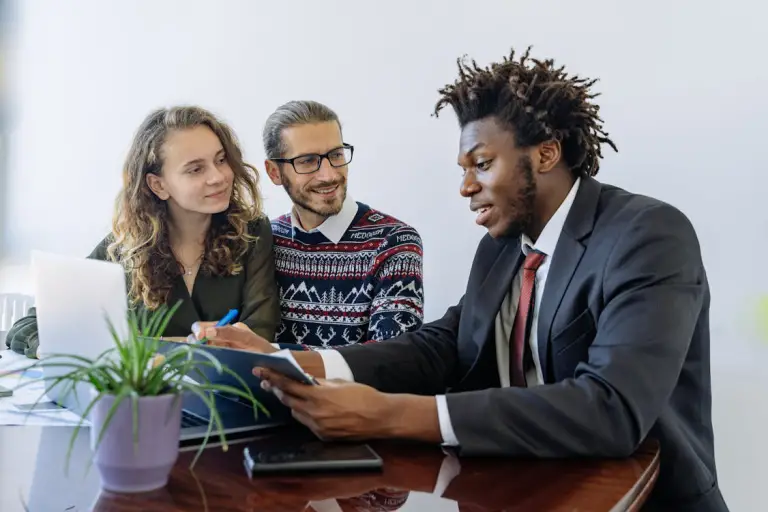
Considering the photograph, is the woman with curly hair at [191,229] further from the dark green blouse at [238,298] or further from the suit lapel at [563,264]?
the suit lapel at [563,264]

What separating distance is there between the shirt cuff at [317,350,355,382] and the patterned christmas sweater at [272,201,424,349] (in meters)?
0.62

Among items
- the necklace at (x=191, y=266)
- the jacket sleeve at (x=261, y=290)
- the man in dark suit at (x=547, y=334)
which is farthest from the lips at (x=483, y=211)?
the necklace at (x=191, y=266)

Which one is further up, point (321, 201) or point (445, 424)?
point (321, 201)

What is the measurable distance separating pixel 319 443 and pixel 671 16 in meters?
1.60

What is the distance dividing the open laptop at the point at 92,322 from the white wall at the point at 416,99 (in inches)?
52.2

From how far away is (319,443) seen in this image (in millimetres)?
1083

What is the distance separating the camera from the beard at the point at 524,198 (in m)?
1.54

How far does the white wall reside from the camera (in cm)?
200

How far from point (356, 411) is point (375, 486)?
0.50ft

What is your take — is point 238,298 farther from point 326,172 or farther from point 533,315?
point 533,315

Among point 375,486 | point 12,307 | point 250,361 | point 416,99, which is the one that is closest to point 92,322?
point 250,361

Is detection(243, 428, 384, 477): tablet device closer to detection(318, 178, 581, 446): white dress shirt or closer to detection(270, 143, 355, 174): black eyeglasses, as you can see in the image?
detection(318, 178, 581, 446): white dress shirt

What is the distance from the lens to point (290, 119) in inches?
86.6

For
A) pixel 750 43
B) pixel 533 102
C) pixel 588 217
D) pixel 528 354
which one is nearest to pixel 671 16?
pixel 750 43
